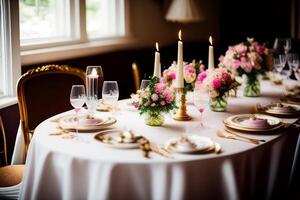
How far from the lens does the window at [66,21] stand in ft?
13.1

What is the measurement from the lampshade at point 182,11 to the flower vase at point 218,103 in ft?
9.17

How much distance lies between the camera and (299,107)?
2912mm

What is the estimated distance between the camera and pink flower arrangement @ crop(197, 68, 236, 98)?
2723mm

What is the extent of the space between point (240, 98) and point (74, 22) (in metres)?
1.84

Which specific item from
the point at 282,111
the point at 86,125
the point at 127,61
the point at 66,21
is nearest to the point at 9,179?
the point at 86,125

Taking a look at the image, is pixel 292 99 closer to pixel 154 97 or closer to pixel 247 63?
pixel 247 63

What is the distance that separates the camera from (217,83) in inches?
108

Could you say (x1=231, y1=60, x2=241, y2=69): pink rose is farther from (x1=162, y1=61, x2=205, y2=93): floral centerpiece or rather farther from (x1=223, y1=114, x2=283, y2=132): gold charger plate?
(x1=223, y1=114, x2=283, y2=132): gold charger plate

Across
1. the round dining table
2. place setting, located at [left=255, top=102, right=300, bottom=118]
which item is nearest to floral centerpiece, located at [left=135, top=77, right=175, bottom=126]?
the round dining table

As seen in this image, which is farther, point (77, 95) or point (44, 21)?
point (44, 21)

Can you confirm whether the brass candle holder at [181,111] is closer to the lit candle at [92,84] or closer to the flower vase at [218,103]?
the flower vase at [218,103]

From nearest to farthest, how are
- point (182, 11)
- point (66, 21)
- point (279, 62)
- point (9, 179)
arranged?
1. point (9, 179)
2. point (279, 62)
3. point (66, 21)
4. point (182, 11)

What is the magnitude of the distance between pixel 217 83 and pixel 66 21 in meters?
2.07

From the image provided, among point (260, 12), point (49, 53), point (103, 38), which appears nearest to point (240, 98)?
point (49, 53)
